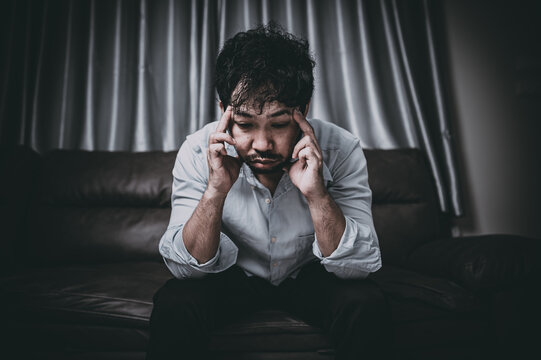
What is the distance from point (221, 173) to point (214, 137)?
0.34 feet

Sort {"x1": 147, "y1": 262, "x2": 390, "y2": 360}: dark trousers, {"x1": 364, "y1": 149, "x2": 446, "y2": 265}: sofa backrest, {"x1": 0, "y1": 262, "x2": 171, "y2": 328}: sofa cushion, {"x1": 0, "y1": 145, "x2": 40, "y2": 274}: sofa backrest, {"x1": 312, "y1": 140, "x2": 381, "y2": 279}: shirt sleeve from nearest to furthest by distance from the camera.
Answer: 1. {"x1": 147, "y1": 262, "x2": 390, "y2": 360}: dark trousers
2. {"x1": 312, "y1": 140, "x2": 381, "y2": 279}: shirt sleeve
3. {"x1": 0, "y1": 262, "x2": 171, "y2": 328}: sofa cushion
4. {"x1": 0, "y1": 145, "x2": 40, "y2": 274}: sofa backrest
5. {"x1": 364, "y1": 149, "x2": 446, "y2": 265}: sofa backrest

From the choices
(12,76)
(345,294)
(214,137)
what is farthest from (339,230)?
(12,76)

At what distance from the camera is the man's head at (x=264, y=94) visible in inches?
38.9

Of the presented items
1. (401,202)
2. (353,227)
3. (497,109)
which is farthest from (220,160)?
(497,109)

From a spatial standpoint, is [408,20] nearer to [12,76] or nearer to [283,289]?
[283,289]

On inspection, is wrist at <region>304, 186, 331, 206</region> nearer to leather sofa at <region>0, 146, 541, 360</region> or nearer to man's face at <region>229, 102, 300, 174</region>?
man's face at <region>229, 102, 300, 174</region>

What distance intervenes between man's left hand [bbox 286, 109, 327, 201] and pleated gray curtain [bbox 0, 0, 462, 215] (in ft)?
3.70

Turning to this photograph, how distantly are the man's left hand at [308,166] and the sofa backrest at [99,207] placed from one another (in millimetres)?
894

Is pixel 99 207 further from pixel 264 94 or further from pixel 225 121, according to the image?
pixel 264 94

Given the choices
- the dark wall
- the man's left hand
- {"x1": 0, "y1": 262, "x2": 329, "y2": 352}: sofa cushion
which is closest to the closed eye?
the man's left hand

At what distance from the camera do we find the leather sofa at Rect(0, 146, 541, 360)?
112 centimetres

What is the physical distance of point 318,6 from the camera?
2.16 meters

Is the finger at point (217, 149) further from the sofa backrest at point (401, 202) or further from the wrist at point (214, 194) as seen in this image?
the sofa backrest at point (401, 202)

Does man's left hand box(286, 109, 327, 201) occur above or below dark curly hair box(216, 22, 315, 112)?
below
